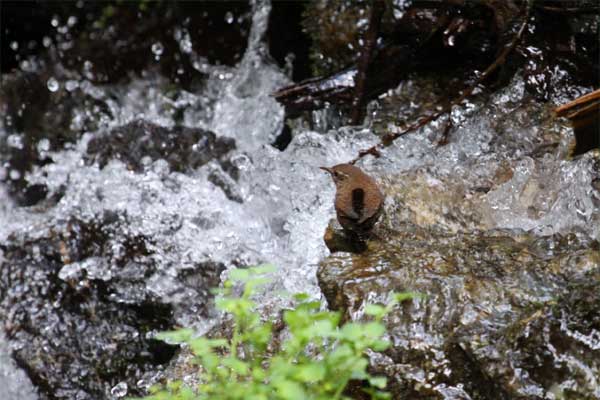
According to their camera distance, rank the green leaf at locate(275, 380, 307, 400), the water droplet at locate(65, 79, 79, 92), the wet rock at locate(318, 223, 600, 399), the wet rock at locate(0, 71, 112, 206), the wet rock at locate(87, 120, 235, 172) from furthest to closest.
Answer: the water droplet at locate(65, 79, 79, 92) < the wet rock at locate(0, 71, 112, 206) < the wet rock at locate(87, 120, 235, 172) < the wet rock at locate(318, 223, 600, 399) < the green leaf at locate(275, 380, 307, 400)

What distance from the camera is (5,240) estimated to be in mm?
3586

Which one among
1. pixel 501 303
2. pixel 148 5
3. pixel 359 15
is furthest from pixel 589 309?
pixel 148 5

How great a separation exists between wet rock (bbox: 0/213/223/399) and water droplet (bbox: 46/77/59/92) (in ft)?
4.98

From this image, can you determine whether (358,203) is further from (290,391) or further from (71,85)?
(71,85)

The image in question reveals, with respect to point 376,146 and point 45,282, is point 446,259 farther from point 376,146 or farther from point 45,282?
point 45,282

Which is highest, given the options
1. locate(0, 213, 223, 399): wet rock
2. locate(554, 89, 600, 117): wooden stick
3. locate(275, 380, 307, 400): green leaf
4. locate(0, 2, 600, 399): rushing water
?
locate(554, 89, 600, 117): wooden stick

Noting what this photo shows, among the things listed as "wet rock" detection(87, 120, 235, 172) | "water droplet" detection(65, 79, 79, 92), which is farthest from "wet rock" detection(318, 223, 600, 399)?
"water droplet" detection(65, 79, 79, 92)

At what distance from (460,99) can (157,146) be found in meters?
1.87

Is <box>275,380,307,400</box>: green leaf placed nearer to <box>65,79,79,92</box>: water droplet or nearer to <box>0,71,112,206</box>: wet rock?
<box>0,71,112,206</box>: wet rock

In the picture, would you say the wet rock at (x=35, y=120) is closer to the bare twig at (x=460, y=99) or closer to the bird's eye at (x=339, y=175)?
the bare twig at (x=460, y=99)

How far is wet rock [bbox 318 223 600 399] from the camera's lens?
1800 millimetres

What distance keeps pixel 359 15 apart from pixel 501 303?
2336mm

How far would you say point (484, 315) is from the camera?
1915 millimetres

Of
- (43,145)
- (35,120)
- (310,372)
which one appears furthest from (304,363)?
(35,120)
